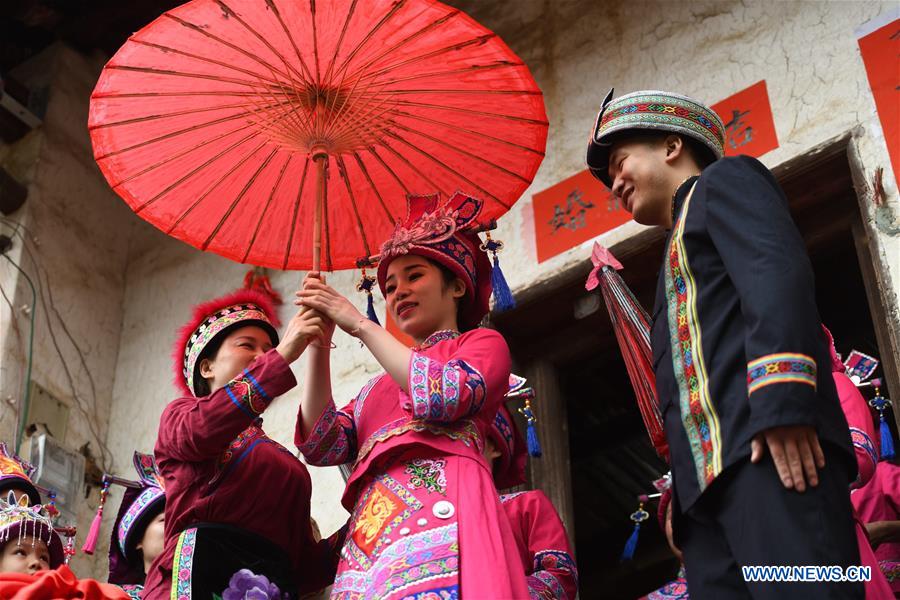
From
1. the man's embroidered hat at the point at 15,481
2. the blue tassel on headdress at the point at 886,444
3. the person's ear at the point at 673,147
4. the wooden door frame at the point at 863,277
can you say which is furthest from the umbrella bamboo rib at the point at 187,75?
the blue tassel on headdress at the point at 886,444

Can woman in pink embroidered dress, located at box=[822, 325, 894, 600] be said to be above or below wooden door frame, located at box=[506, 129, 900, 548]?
below

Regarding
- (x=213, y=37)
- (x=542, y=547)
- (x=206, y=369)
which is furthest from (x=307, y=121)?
(x=542, y=547)

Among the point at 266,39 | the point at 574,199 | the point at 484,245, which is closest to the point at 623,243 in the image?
the point at 574,199

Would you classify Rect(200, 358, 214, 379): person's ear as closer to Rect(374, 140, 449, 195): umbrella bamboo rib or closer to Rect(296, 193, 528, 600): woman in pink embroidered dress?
Rect(296, 193, 528, 600): woman in pink embroidered dress

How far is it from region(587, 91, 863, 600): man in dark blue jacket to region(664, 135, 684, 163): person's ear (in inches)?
5.7

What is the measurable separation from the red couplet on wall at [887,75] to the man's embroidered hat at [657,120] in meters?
1.31

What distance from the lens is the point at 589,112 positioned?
5285 mm

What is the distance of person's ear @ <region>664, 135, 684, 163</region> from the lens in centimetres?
310

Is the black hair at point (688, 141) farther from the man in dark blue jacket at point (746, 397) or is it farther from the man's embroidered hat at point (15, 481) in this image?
the man's embroidered hat at point (15, 481)

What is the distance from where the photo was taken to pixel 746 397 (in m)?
2.48

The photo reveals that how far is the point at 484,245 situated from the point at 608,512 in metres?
4.02

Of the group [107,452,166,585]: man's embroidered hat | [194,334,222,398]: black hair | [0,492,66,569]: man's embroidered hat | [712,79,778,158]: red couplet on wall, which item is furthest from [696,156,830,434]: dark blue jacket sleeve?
[0,492,66,569]: man's embroidered hat

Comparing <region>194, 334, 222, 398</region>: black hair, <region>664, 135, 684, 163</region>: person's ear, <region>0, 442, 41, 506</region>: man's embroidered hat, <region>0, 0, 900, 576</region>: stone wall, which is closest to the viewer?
<region>664, 135, 684, 163</region>: person's ear

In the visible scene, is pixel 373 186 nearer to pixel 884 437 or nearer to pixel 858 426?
pixel 858 426
